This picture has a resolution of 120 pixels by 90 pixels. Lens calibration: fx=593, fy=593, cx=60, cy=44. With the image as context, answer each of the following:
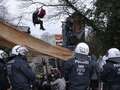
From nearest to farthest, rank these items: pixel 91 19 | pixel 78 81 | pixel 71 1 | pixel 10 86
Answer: pixel 78 81
pixel 10 86
pixel 91 19
pixel 71 1

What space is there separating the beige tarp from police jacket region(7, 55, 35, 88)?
226 centimetres

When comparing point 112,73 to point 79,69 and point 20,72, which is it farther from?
point 20,72

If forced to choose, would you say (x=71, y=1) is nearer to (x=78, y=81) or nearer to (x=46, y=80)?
(x=46, y=80)

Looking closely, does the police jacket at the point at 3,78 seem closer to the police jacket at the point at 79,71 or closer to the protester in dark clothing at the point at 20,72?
the protester in dark clothing at the point at 20,72

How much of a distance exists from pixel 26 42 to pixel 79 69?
129 inches

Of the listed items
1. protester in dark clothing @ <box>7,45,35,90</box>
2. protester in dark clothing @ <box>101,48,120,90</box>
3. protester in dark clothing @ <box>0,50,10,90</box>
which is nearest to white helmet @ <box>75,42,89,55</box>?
protester in dark clothing @ <box>101,48,120,90</box>

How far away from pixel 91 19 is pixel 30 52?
1095 centimetres

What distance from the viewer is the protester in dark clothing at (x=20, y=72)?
45.7 ft

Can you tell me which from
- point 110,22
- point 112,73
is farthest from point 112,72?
point 110,22

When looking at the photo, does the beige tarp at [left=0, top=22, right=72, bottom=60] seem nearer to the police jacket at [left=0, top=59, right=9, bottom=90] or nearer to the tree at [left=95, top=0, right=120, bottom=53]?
the police jacket at [left=0, top=59, right=9, bottom=90]

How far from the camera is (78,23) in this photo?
28562mm

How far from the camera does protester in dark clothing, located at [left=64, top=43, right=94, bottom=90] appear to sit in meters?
13.8

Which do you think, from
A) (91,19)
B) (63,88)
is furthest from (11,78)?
(91,19)

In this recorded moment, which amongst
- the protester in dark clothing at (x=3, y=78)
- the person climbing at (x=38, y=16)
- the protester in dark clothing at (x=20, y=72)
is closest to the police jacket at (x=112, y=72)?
the protester in dark clothing at (x=20, y=72)
